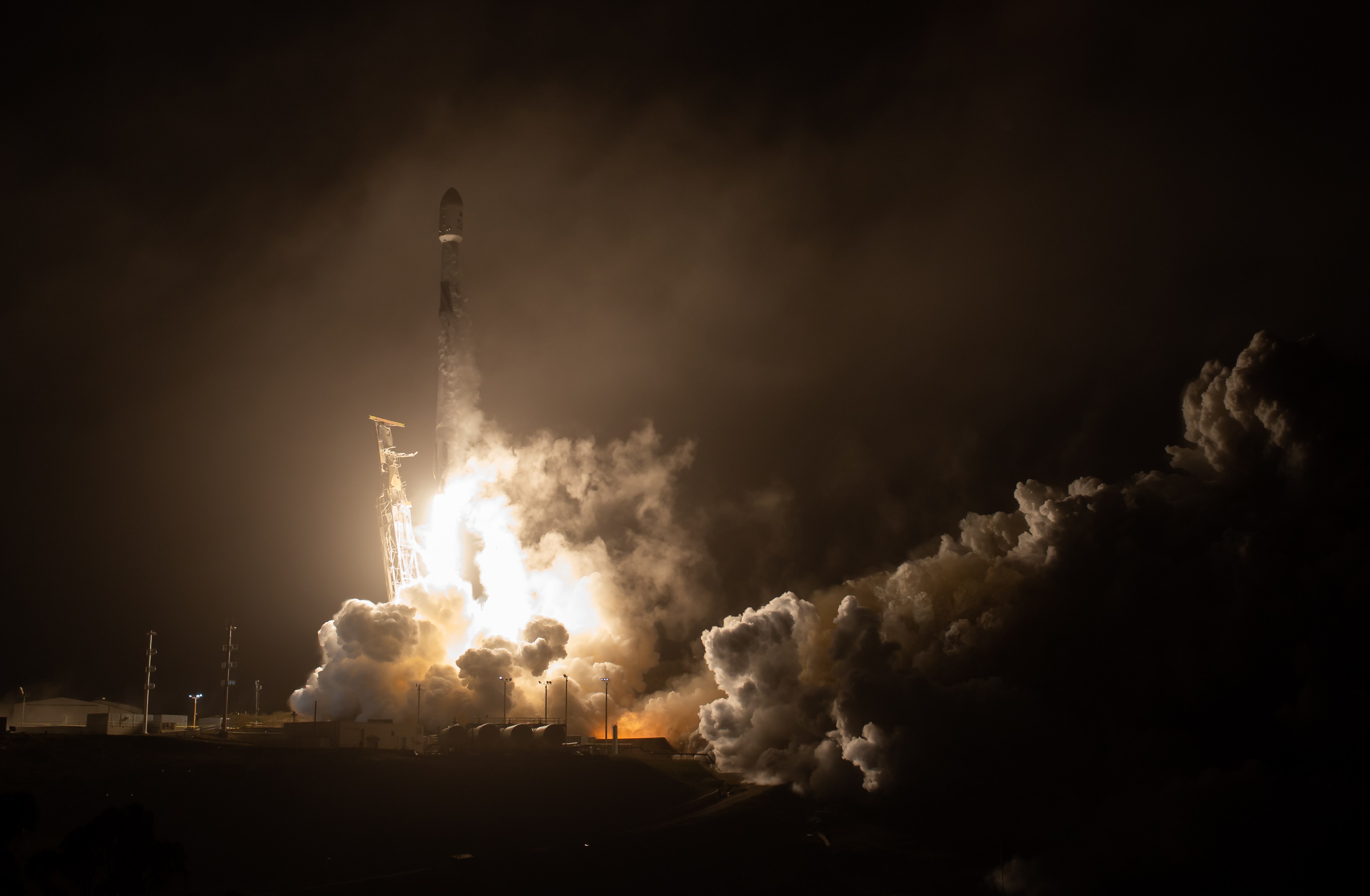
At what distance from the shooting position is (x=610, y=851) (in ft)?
180

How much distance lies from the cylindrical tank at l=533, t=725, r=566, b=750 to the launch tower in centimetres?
1917

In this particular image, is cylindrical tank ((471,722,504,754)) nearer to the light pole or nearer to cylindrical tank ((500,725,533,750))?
cylindrical tank ((500,725,533,750))

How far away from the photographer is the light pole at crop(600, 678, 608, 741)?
76938 millimetres

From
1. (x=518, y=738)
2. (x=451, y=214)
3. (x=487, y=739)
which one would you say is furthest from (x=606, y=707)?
(x=451, y=214)

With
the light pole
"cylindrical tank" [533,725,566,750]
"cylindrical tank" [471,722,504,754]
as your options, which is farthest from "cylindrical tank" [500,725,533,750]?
the light pole

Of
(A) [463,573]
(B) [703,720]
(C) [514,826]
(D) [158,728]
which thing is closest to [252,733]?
(D) [158,728]

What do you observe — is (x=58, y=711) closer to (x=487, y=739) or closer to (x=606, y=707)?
(x=487, y=739)

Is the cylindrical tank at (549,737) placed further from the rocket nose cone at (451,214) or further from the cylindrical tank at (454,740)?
the rocket nose cone at (451,214)

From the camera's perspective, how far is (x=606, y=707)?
3073 inches

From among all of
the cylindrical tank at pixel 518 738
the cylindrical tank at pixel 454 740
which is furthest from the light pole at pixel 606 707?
the cylindrical tank at pixel 454 740

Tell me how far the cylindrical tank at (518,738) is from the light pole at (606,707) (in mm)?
6320

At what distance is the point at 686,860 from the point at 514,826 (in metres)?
10.7

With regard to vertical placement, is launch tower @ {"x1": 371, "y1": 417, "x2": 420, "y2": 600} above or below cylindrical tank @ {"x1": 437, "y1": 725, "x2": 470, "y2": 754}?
above

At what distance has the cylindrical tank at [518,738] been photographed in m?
71.6
